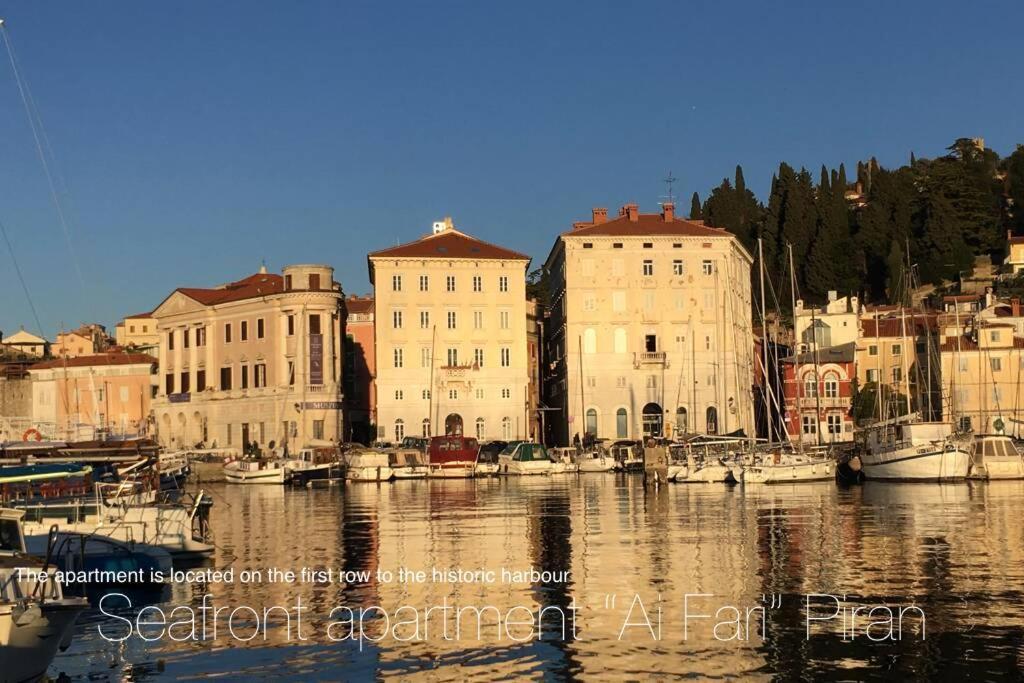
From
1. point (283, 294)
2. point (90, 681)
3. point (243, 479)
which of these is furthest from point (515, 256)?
point (90, 681)

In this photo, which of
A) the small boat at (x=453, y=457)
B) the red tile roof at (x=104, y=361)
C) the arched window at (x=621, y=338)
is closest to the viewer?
the small boat at (x=453, y=457)

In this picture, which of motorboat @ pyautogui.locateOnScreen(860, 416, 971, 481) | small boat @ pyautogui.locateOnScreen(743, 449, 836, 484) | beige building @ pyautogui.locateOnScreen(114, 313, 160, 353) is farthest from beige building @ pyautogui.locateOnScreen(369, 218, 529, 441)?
beige building @ pyautogui.locateOnScreen(114, 313, 160, 353)

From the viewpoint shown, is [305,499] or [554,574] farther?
[305,499]

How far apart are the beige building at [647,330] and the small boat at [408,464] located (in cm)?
1474

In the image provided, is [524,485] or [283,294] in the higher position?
[283,294]

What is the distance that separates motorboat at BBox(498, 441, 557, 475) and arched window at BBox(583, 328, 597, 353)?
11.3 meters

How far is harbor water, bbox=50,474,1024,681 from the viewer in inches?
701

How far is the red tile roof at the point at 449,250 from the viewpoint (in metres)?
86.4

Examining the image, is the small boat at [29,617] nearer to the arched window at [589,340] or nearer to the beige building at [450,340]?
the beige building at [450,340]

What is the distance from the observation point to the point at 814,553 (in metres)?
29.8

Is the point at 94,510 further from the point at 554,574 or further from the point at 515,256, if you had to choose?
the point at 515,256

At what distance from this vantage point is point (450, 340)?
284ft

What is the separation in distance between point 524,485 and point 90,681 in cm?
4724

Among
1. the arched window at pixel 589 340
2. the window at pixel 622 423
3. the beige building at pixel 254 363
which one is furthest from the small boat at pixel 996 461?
the beige building at pixel 254 363
